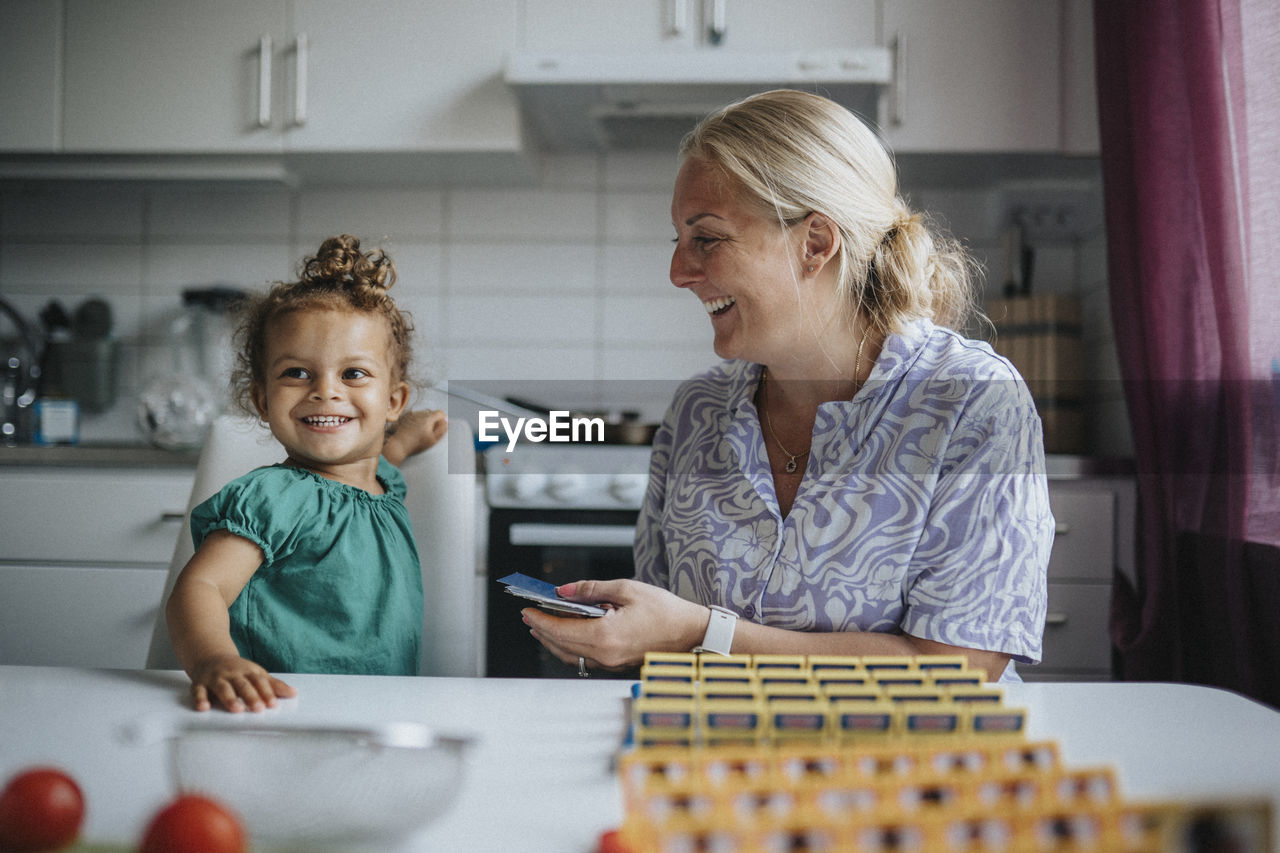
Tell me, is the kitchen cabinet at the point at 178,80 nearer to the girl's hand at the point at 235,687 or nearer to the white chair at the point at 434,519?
the white chair at the point at 434,519

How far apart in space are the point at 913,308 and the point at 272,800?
0.86 m

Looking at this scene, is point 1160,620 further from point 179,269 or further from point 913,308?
point 179,269

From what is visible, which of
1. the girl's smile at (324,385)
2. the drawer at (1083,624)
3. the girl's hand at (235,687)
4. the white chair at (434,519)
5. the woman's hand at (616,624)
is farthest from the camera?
the drawer at (1083,624)

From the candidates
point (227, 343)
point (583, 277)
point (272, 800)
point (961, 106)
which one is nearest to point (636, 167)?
point (583, 277)

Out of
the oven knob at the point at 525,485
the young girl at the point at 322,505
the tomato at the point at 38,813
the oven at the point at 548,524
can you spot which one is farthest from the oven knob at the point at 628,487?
the tomato at the point at 38,813

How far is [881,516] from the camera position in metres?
0.91

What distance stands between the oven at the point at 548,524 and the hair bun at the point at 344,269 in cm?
87

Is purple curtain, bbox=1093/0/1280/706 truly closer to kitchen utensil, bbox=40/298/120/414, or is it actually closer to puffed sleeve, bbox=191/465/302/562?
puffed sleeve, bbox=191/465/302/562

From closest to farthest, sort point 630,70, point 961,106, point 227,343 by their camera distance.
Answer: point 630,70
point 961,106
point 227,343

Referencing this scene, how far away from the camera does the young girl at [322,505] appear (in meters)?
0.86

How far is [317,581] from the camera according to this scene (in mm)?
927

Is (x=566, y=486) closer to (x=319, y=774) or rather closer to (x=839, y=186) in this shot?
(x=839, y=186)

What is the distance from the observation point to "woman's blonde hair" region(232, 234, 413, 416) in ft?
3.18

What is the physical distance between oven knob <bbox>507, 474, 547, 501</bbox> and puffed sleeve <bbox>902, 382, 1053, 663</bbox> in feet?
3.55
